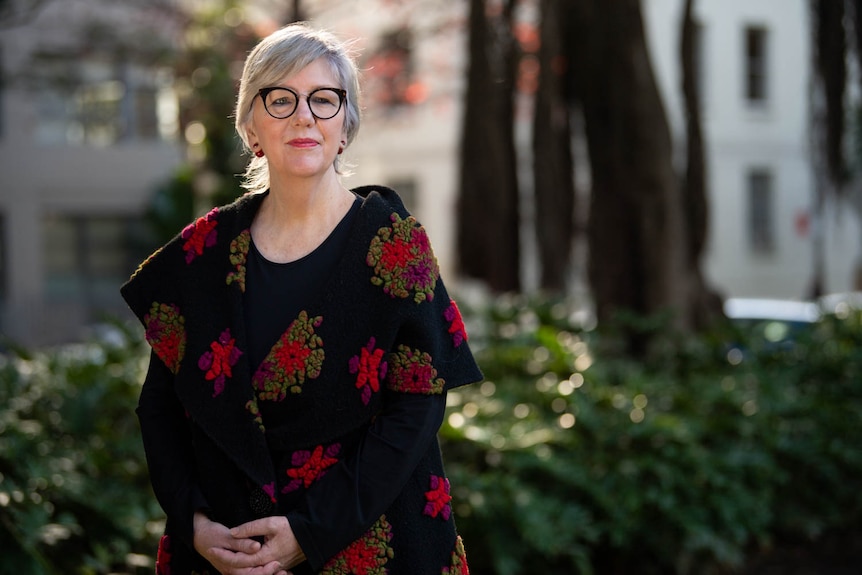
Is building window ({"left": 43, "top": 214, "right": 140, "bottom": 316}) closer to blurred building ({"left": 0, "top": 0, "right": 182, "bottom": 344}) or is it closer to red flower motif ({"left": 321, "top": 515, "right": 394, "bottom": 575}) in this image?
blurred building ({"left": 0, "top": 0, "right": 182, "bottom": 344})

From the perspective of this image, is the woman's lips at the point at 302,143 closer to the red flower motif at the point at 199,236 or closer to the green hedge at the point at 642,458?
the red flower motif at the point at 199,236

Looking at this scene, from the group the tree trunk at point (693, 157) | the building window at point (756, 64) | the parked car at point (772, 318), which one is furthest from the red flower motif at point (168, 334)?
the building window at point (756, 64)

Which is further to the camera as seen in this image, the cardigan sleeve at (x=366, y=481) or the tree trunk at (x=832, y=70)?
the tree trunk at (x=832, y=70)

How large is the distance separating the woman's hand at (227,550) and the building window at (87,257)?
22.4 m

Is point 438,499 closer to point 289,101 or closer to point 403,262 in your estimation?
point 403,262

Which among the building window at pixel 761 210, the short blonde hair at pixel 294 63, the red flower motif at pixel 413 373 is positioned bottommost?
the building window at pixel 761 210

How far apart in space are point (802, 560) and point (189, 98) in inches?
696

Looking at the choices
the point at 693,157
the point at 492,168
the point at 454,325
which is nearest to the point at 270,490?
the point at 454,325

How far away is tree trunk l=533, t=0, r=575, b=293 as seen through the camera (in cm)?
888

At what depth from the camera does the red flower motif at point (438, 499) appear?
2.61 meters

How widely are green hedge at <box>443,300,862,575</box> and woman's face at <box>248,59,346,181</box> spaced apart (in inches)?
109

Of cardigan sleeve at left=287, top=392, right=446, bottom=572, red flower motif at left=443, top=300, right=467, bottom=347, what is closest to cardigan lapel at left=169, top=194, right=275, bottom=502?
cardigan sleeve at left=287, top=392, right=446, bottom=572

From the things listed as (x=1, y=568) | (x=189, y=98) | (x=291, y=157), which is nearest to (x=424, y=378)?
(x=291, y=157)

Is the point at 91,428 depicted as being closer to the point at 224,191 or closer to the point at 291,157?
the point at 291,157
